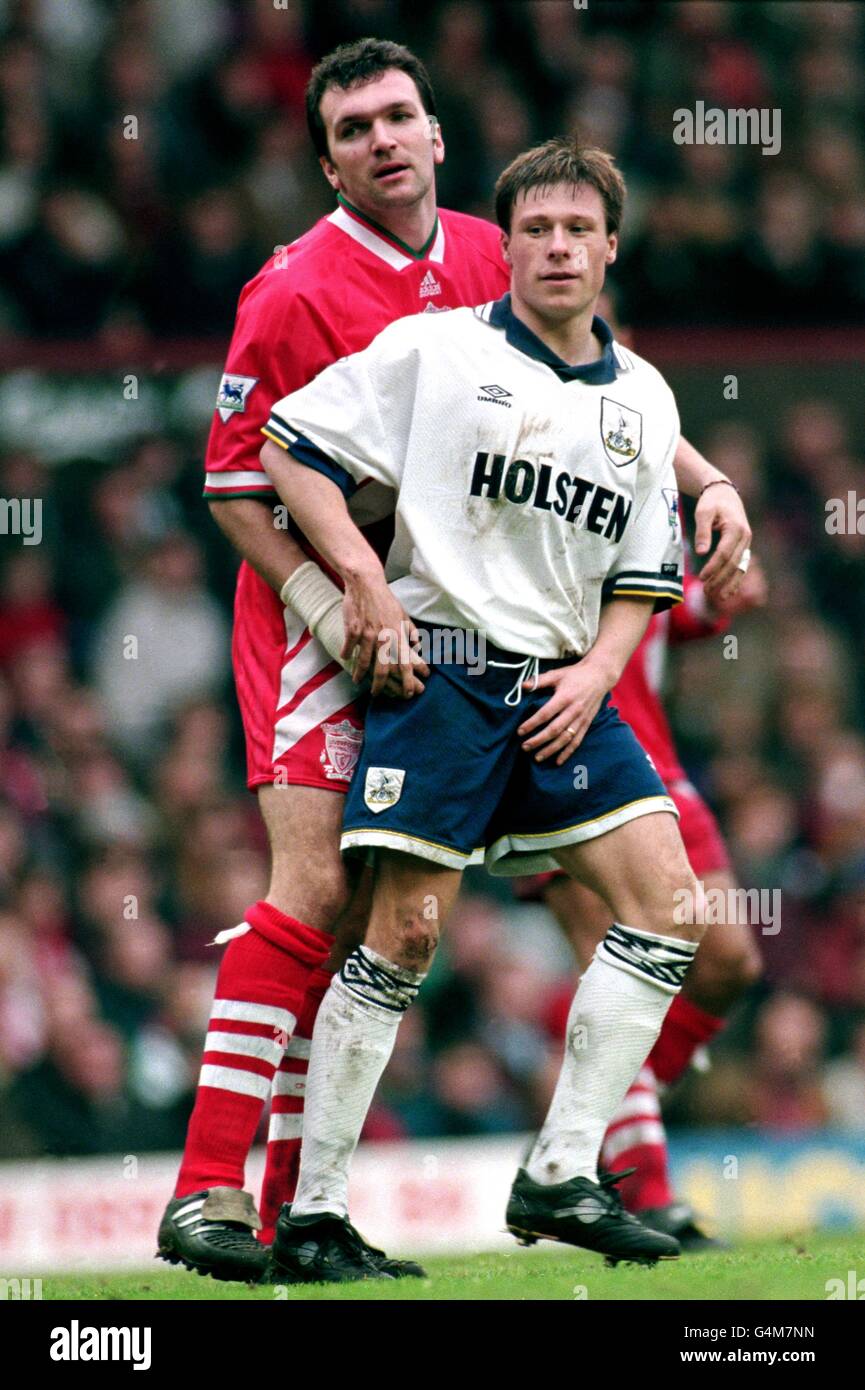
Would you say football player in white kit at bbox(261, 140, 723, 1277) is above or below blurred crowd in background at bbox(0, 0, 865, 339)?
below

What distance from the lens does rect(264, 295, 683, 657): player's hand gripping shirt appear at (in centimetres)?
418

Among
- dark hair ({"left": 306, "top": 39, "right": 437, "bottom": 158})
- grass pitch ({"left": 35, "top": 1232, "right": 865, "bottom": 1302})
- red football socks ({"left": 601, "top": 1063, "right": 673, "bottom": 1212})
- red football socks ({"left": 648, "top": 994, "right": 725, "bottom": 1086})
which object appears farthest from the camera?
red football socks ({"left": 648, "top": 994, "right": 725, "bottom": 1086})

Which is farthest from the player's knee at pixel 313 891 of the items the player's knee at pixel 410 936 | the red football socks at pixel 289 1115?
the red football socks at pixel 289 1115

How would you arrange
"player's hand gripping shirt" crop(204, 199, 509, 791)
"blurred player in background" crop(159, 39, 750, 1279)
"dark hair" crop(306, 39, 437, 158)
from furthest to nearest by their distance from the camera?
"dark hair" crop(306, 39, 437, 158)
"player's hand gripping shirt" crop(204, 199, 509, 791)
"blurred player in background" crop(159, 39, 750, 1279)

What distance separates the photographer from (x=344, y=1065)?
4.17 meters

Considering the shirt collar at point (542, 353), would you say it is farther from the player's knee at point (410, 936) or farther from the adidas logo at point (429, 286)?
the player's knee at point (410, 936)

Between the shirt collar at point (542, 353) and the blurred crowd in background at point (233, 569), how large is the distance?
369 cm

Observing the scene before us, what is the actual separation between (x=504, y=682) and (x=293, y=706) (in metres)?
0.51

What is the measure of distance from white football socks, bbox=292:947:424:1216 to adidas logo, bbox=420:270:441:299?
1.43 metres

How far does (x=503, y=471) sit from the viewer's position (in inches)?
→ 165

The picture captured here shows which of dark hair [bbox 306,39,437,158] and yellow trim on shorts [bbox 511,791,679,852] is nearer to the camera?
yellow trim on shorts [bbox 511,791,679,852]

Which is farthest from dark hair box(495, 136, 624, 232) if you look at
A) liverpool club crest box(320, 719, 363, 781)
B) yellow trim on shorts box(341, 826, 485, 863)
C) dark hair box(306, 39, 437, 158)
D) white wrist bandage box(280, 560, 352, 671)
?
yellow trim on shorts box(341, 826, 485, 863)

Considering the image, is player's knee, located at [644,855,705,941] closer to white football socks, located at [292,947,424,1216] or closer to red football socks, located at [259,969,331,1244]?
white football socks, located at [292,947,424,1216]

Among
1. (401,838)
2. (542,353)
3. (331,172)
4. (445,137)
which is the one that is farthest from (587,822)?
(445,137)
